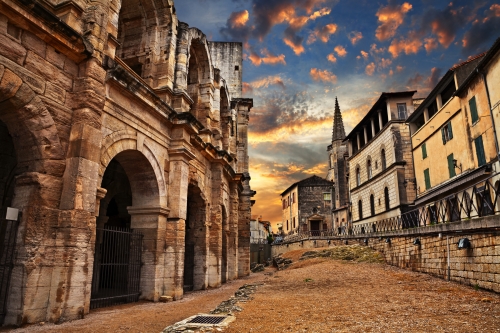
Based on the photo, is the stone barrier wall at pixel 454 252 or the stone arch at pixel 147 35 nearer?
the stone barrier wall at pixel 454 252

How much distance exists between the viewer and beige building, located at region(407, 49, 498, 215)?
16312mm

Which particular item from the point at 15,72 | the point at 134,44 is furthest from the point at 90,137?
the point at 134,44

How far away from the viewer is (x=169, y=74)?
38.0 ft

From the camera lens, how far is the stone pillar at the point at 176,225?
10.2 meters

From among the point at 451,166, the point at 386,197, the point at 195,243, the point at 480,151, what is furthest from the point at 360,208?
the point at 195,243

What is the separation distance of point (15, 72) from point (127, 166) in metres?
4.49

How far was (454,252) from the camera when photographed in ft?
34.7

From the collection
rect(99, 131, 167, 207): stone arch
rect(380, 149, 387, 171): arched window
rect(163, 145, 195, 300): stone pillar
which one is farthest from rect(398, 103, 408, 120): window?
rect(99, 131, 167, 207): stone arch

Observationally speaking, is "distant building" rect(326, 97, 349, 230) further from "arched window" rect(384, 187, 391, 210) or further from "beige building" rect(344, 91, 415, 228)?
"arched window" rect(384, 187, 391, 210)

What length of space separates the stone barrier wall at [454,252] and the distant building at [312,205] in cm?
3358

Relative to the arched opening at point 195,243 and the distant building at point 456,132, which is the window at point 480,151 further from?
the arched opening at point 195,243

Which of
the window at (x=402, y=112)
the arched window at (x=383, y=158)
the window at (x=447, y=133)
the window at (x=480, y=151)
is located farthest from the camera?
the arched window at (x=383, y=158)

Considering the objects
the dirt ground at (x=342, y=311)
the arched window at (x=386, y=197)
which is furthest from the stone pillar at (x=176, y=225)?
the arched window at (x=386, y=197)

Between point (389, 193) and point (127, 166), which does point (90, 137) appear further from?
point (389, 193)
